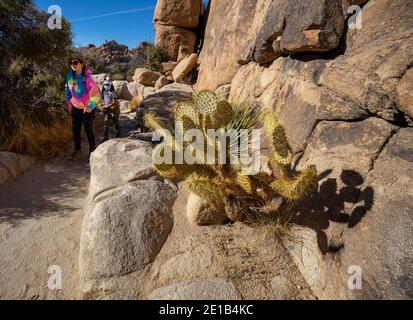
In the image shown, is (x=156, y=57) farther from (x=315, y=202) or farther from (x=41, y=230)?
(x=315, y=202)

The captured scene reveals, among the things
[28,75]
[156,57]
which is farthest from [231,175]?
[156,57]

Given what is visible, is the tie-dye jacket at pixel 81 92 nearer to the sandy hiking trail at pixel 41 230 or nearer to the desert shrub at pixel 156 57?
the sandy hiking trail at pixel 41 230

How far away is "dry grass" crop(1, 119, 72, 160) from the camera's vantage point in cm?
509

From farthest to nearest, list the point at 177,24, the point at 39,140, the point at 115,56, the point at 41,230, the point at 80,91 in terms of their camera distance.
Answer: the point at 115,56, the point at 177,24, the point at 39,140, the point at 80,91, the point at 41,230

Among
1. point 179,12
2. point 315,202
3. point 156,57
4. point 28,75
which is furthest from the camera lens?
point 156,57

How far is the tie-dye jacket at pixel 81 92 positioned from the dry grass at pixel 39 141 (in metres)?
1.12

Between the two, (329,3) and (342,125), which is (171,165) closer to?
(342,125)

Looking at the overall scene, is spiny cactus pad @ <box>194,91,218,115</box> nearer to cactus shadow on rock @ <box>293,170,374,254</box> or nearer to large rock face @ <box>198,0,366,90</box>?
cactus shadow on rock @ <box>293,170,374,254</box>

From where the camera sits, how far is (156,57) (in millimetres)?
12617

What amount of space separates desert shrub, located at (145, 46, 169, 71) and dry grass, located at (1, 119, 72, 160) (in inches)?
316

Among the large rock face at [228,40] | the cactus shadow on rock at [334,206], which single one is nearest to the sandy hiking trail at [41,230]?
the cactus shadow on rock at [334,206]

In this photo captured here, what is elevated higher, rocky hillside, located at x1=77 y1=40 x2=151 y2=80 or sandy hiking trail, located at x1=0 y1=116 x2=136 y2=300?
rocky hillside, located at x1=77 y1=40 x2=151 y2=80

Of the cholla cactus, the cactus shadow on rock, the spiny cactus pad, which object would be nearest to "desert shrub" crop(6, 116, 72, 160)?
the cholla cactus

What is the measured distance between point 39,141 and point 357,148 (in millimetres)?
5308
